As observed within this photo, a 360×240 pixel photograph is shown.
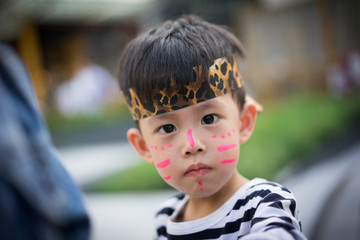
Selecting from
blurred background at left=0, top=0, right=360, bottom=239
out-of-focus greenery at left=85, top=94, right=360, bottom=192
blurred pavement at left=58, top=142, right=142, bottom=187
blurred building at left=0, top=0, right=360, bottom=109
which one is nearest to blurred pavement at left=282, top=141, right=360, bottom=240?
blurred background at left=0, top=0, right=360, bottom=239

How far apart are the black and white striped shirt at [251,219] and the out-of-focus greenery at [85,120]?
8.89m

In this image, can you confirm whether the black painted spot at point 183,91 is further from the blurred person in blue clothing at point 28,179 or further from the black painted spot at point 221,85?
the blurred person in blue clothing at point 28,179

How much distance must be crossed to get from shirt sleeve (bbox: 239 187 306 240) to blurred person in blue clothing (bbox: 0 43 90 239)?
3.03 ft

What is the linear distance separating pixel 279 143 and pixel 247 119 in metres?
4.14

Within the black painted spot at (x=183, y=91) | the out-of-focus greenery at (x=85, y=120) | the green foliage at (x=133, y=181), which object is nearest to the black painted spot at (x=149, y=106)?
the black painted spot at (x=183, y=91)

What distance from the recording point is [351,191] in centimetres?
294

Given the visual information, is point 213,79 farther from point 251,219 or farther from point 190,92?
point 251,219

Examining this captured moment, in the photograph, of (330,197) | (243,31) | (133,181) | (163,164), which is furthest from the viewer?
(243,31)

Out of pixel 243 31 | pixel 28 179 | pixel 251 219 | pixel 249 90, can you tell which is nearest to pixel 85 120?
pixel 249 90

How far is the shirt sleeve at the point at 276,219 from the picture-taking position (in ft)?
3.66

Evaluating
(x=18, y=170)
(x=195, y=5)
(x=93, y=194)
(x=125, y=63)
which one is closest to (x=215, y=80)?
(x=125, y=63)

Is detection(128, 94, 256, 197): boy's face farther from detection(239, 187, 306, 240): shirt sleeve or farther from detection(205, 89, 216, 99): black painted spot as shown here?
detection(239, 187, 306, 240): shirt sleeve

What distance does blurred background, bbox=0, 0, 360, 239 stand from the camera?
4523 mm

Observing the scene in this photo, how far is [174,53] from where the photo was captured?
4.40ft
